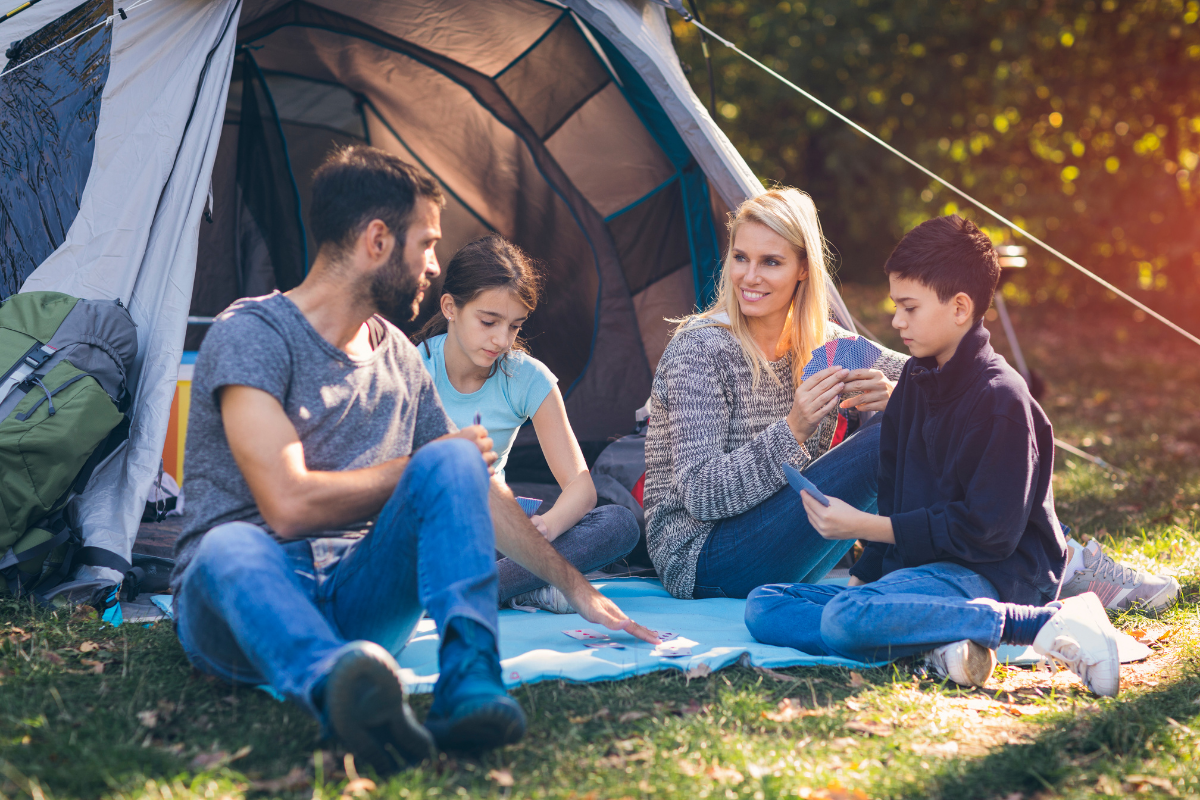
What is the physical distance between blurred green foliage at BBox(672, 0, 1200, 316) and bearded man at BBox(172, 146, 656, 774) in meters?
7.26

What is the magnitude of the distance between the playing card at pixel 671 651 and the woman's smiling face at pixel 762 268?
95 cm

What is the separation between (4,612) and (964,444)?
2322 millimetres

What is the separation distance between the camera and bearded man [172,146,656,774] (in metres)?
1.54

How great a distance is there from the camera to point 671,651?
7.41 feet

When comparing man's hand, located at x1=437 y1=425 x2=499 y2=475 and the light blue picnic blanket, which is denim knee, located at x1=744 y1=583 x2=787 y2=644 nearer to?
the light blue picnic blanket

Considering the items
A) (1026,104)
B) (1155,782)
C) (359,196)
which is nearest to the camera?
(1155,782)

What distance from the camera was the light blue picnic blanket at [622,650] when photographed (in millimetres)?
2113

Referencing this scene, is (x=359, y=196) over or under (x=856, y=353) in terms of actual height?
over

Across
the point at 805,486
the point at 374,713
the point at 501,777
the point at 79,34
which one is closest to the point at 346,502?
the point at 374,713

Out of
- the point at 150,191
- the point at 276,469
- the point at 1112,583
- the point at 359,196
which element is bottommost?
the point at 1112,583

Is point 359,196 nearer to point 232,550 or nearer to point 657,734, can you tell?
point 232,550

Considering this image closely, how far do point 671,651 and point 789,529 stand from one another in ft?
1.73

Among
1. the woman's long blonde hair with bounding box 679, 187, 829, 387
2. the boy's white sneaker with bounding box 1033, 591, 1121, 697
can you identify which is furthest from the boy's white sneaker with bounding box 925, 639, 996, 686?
the woman's long blonde hair with bounding box 679, 187, 829, 387

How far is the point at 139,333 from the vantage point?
272cm
